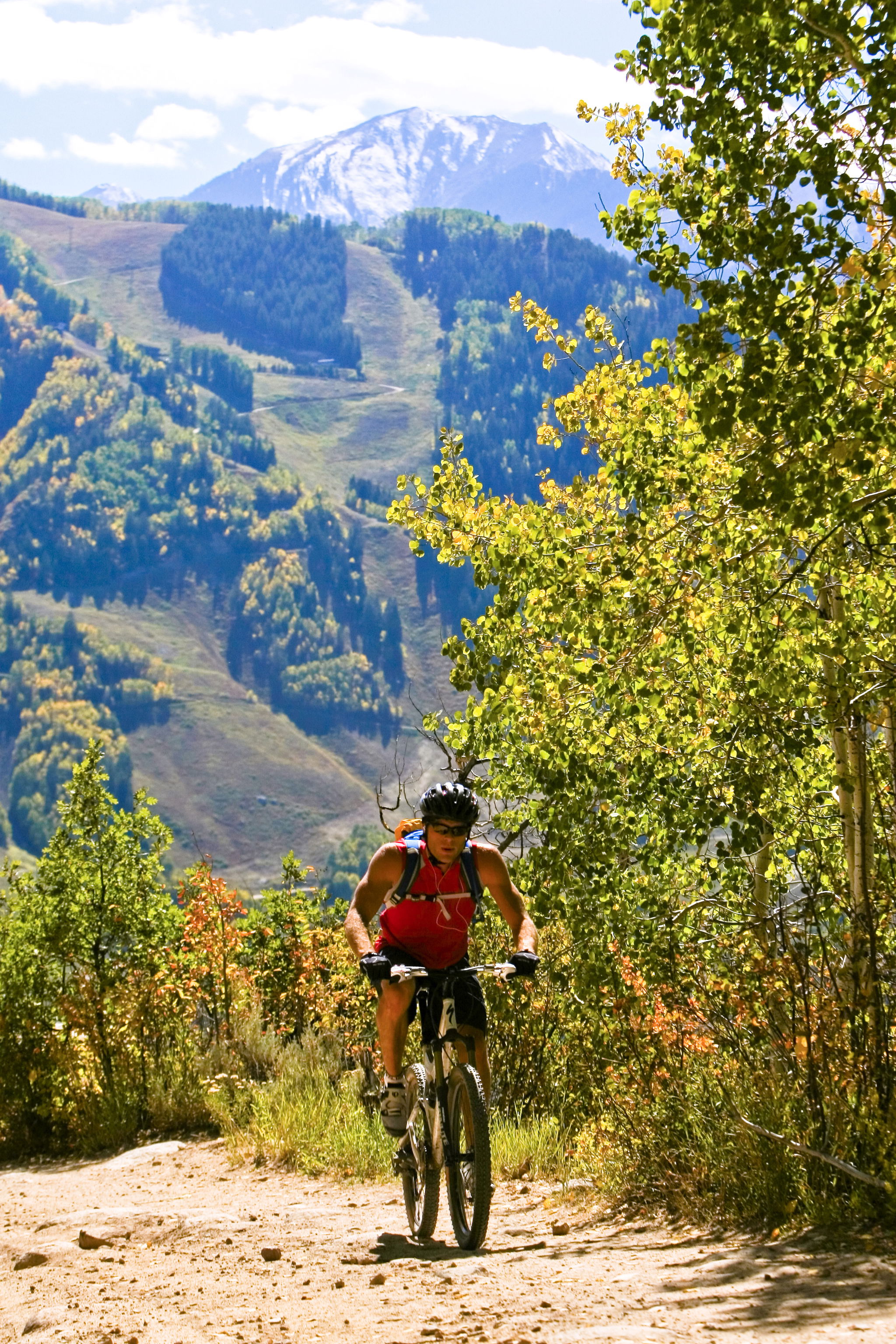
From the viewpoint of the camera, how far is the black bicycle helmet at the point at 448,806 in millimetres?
5375

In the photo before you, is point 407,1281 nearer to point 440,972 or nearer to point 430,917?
point 440,972

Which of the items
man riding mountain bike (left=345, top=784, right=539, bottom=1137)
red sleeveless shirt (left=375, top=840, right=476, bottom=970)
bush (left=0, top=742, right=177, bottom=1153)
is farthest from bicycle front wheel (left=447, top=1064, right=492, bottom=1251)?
bush (left=0, top=742, right=177, bottom=1153)

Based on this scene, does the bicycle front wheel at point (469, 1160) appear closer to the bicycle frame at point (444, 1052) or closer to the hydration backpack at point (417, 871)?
the bicycle frame at point (444, 1052)

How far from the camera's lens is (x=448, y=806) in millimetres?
5398

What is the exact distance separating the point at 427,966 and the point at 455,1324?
5.61 feet

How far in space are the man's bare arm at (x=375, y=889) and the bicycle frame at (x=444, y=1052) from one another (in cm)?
26

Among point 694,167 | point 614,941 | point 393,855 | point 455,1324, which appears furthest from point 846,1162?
point 694,167

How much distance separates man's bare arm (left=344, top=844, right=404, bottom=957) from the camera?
553cm

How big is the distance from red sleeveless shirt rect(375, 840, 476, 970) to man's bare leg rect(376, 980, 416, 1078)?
146 millimetres

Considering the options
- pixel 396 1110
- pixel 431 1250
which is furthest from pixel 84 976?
pixel 431 1250

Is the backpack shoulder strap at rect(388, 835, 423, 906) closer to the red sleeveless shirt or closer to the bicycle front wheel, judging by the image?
the red sleeveless shirt

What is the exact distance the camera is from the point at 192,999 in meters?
11.9

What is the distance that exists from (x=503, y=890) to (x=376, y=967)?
2.31ft

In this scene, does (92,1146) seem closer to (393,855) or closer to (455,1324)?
(393,855)
